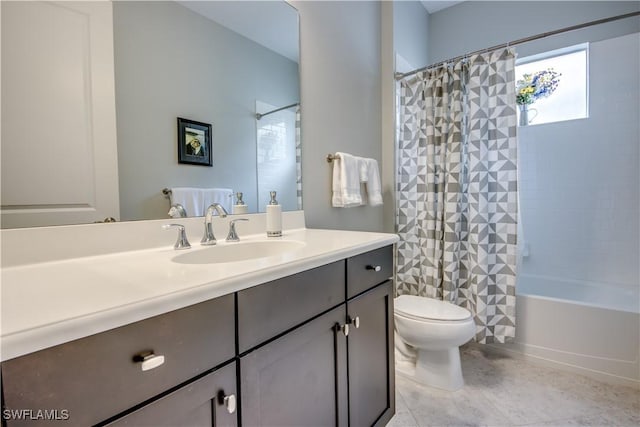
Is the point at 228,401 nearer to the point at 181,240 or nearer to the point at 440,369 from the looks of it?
the point at 181,240

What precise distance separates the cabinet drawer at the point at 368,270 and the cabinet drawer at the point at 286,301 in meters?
0.05

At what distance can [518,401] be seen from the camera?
151cm

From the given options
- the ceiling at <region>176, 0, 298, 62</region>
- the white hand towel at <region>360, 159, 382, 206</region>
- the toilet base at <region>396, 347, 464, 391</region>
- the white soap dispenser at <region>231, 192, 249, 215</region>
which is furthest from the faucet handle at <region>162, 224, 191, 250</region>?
the toilet base at <region>396, 347, 464, 391</region>

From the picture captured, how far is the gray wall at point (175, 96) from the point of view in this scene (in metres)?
0.97

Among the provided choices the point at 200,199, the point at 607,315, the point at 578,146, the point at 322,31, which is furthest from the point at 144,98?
the point at 578,146

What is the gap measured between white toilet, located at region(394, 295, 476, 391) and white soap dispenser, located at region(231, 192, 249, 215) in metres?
0.99

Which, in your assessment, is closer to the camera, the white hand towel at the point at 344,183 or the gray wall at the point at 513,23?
the white hand towel at the point at 344,183

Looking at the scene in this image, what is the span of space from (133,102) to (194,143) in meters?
0.23

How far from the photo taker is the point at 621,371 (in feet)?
5.33

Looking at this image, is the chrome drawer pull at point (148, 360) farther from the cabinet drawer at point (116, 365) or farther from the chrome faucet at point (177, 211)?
the chrome faucet at point (177, 211)

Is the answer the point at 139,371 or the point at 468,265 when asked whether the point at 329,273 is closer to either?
the point at 139,371

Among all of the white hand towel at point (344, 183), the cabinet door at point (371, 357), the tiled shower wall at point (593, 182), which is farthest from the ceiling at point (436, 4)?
the cabinet door at point (371, 357)

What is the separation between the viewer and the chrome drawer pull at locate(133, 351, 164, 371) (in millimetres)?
490
